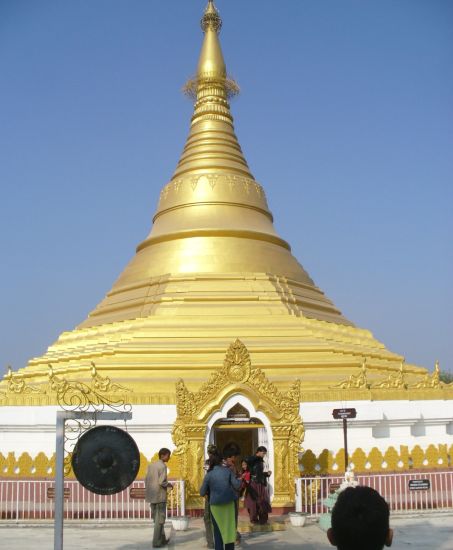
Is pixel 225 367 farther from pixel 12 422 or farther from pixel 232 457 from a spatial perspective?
pixel 12 422

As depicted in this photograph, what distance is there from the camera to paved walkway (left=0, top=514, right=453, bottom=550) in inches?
386

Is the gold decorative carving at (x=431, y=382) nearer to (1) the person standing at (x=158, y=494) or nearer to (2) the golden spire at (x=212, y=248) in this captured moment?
(2) the golden spire at (x=212, y=248)

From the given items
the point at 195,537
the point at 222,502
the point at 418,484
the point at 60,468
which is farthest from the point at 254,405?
the point at 60,468

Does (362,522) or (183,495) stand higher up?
(362,522)

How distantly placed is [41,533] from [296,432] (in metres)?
4.88

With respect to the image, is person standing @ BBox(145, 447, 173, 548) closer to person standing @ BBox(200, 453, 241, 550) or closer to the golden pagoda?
person standing @ BBox(200, 453, 241, 550)

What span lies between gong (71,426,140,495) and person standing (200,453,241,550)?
1.04m

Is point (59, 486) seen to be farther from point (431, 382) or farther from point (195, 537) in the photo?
point (431, 382)

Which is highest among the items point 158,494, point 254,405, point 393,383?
point 393,383

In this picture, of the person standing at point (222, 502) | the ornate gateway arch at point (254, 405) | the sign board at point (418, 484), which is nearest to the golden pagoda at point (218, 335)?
the ornate gateway arch at point (254, 405)

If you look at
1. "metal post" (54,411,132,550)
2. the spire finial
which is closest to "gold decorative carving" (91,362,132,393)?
"metal post" (54,411,132,550)

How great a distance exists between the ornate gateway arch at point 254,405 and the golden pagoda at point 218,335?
0.02 metres

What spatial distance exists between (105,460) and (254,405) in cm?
568

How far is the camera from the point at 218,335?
1725 cm
